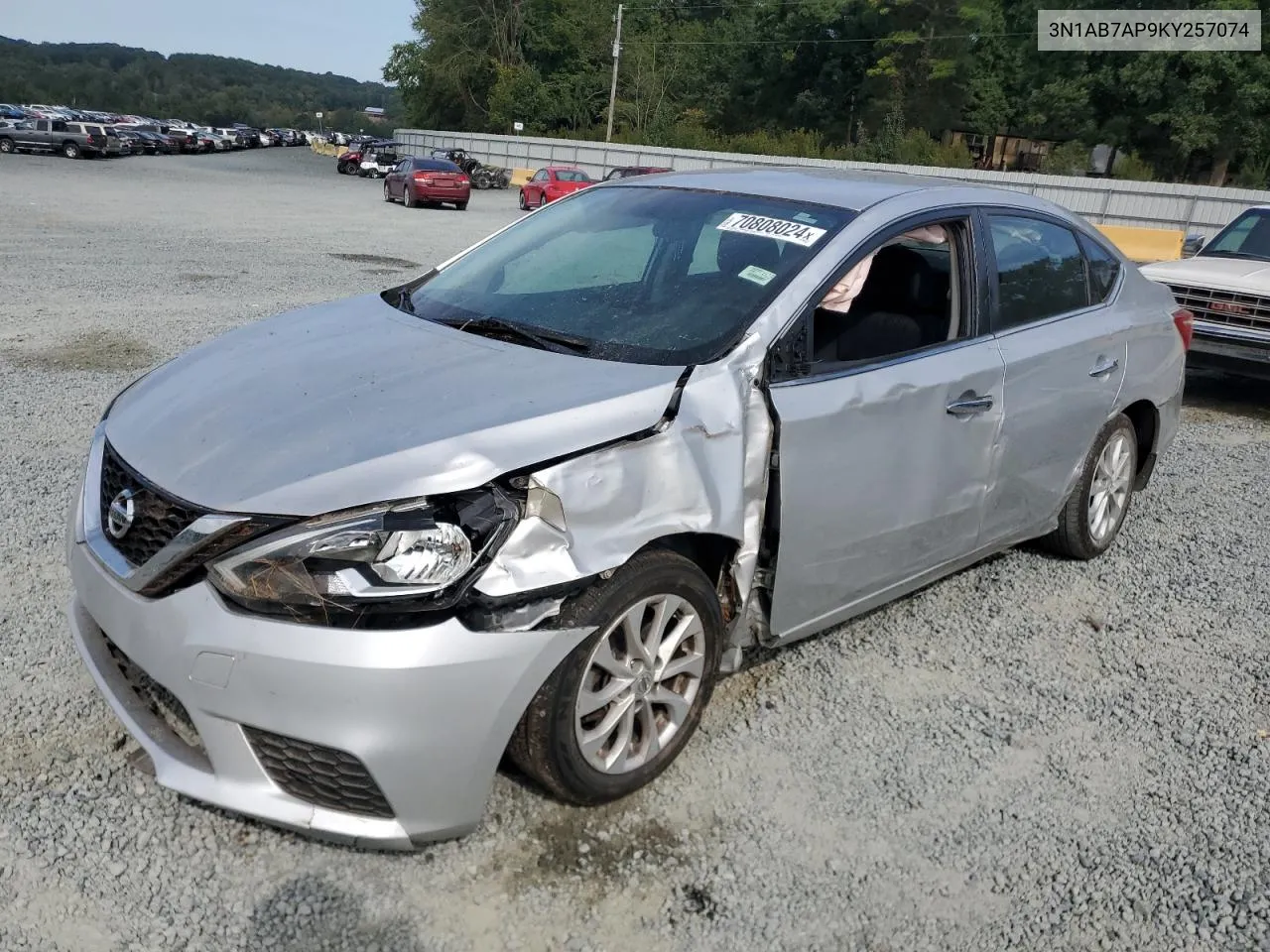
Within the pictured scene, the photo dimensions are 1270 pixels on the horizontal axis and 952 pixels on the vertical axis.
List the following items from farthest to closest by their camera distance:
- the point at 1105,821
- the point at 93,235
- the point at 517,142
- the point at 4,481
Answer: the point at 517,142
the point at 93,235
the point at 4,481
the point at 1105,821

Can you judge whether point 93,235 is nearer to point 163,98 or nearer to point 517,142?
point 517,142

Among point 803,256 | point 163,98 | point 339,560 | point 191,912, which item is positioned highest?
point 163,98

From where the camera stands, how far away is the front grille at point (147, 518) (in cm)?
248

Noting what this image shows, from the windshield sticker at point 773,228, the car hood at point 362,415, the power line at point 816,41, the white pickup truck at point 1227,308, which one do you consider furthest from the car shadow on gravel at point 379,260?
the power line at point 816,41

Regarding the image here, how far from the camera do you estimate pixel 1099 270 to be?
4.68 metres

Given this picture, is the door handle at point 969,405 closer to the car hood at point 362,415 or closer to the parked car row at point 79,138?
the car hood at point 362,415

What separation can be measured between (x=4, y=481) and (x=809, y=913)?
432 cm

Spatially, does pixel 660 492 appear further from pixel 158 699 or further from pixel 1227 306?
pixel 1227 306

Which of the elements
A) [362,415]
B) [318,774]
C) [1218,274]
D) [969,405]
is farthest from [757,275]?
[1218,274]

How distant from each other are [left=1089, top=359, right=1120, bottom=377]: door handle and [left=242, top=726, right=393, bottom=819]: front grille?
336 centimetres

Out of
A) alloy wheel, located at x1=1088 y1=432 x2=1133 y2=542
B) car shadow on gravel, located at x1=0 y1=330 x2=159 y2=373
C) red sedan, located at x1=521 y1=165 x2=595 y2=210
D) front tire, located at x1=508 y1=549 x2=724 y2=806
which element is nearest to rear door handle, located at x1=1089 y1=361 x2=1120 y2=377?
alloy wheel, located at x1=1088 y1=432 x2=1133 y2=542

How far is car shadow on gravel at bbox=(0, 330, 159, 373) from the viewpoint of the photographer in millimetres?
7293

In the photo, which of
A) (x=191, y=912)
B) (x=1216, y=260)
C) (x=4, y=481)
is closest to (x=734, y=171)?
(x=191, y=912)

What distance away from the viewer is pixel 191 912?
2426 mm
